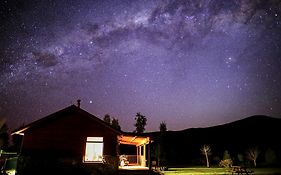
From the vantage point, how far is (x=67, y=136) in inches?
727

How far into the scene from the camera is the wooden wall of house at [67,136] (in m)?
18.0

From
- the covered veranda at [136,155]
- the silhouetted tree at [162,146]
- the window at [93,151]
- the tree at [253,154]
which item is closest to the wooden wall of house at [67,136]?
the window at [93,151]

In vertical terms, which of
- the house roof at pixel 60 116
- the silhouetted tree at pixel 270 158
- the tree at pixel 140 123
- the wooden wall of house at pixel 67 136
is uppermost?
the tree at pixel 140 123

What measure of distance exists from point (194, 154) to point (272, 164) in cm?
2118

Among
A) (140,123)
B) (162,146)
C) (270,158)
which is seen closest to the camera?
(270,158)

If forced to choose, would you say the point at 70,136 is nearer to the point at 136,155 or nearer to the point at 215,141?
the point at 136,155

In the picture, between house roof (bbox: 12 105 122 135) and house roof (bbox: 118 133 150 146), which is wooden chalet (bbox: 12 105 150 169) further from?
house roof (bbox: 118 133 150 146)

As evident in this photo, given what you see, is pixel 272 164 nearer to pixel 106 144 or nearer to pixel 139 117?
pixel 106 144

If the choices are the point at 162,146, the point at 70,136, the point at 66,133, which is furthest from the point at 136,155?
the point at 162,146

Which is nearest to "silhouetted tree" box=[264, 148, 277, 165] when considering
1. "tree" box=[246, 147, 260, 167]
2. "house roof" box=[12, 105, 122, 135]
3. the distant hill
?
"tree" box=[246, 147, 260, 167]

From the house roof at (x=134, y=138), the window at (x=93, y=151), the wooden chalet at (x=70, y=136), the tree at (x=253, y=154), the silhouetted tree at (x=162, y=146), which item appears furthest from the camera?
the silhouetted tree at (x=162, y=146)

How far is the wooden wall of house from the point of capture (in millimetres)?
17969

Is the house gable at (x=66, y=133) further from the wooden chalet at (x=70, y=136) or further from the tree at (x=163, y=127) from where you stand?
the tree at (x=163, y=127)

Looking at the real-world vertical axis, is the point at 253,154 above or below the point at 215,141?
below
